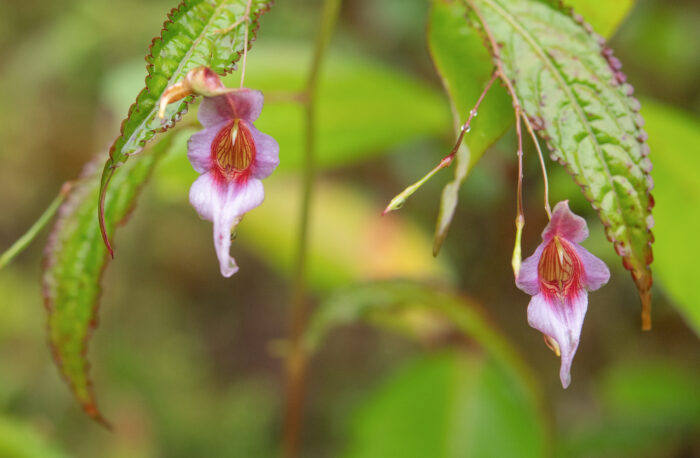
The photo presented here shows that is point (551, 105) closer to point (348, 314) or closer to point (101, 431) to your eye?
point (348, 314)

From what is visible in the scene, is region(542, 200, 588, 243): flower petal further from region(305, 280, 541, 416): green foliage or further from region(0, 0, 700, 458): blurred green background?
region(305, 280, 541, 416): green foliage

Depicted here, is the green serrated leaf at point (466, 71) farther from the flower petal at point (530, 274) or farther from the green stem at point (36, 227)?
the green stem at point (36, 227)

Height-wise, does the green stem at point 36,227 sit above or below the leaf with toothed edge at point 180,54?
below

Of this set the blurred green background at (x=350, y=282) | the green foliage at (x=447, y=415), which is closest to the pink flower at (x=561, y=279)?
the blurred green background at (x=350, y=282)

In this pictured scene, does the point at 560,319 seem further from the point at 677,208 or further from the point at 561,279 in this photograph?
the point at 677,208

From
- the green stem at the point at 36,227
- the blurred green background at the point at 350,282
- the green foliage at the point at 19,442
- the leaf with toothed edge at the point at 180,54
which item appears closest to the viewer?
the leaf with toothed edge at the point at 180,54

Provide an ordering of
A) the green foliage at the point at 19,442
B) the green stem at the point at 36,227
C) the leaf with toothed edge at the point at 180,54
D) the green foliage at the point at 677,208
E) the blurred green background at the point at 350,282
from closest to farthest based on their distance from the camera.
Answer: the leaf with toothed edge at the point at 180,54 → the green stem at the point at 36,227 → the green foliage at the point at 677,208 → the green foliage at the point at 19,442 → the blurred green background at the point at 350,282
